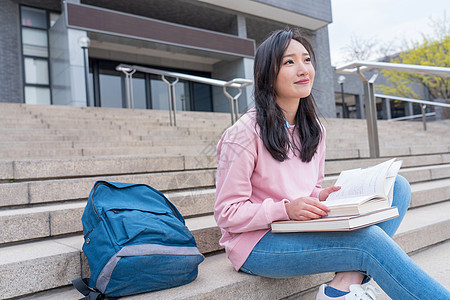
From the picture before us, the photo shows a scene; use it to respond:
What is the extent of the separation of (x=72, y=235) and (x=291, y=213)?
1317 mm

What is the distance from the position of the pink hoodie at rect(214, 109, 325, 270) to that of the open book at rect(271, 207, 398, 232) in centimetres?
4

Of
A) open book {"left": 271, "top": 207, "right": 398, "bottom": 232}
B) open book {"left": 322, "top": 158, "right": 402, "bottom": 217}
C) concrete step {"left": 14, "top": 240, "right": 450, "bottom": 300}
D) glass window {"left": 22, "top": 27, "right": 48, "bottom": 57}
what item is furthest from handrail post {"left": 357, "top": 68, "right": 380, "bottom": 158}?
glass window {"left": 22, "top": 27, "right": 48, "bottom": 57}

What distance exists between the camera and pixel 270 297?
5.56 ft

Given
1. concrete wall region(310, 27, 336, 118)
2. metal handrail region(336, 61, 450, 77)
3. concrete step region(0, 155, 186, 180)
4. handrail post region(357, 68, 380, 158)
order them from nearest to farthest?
concrete step region(0, 155, 186, 180) → metal handrail region(336, 61, 450, 77) → handrail post region(357, 68, 380, 158) → concrete wall region(310, 27, 336, 118)

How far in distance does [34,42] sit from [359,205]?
1210cm

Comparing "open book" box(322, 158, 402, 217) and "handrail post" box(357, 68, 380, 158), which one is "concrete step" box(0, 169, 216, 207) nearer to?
"open book" box(322, 158, 402, 217)

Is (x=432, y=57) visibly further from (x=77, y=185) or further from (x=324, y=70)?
(x=77, y=185)

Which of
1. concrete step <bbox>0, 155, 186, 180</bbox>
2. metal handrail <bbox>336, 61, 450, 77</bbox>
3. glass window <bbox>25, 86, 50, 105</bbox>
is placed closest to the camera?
concrete step <bbox>0, 155, 186, 180</bbox>

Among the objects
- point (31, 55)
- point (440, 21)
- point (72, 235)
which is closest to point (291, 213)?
point (72, 235)

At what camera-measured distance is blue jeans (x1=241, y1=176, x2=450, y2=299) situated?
1.27 meters

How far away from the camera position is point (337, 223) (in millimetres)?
1304

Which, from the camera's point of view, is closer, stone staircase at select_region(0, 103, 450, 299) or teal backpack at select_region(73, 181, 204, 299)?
teal backpack at select_region(73, 181, 204, 299)

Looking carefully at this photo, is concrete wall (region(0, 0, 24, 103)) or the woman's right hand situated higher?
concrete wall (region(0, 0, 24, 103))

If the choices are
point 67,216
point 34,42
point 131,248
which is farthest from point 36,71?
point 131,248
